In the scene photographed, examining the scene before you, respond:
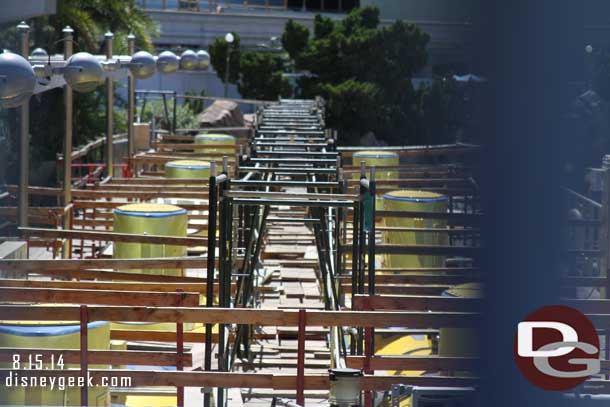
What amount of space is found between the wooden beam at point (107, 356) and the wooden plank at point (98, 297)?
1.35 feet

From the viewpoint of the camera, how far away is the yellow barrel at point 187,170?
67.8 feet

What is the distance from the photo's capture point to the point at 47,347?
9.02 metres

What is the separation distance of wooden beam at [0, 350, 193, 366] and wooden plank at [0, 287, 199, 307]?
41 centimetres

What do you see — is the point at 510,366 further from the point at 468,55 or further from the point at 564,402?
the point at 468,55

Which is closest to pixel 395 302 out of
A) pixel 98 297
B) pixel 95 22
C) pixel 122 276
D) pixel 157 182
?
pixel 98 297

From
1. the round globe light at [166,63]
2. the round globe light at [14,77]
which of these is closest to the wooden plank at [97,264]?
the round globe light at [14,77]

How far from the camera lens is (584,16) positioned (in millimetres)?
4785

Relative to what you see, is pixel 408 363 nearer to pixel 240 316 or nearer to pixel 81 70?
pixel 240 316

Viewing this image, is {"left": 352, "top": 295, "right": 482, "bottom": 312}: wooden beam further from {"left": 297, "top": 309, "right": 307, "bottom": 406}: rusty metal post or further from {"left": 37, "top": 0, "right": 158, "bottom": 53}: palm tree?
{"left": 37, "top": 0, "right": 158, "bottom": 53}: palm tree

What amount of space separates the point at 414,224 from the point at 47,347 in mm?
8878

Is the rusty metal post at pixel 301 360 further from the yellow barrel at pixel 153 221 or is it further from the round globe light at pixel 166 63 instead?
the round globe light at pixel 166 63

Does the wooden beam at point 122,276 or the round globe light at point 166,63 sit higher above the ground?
the round globe light at point 166,63

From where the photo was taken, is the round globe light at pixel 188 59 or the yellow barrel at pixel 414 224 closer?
the yellow barrel at pixel 414 224

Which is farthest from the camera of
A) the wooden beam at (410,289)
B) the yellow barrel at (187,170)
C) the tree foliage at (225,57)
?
the tree foliage at (225,57)
